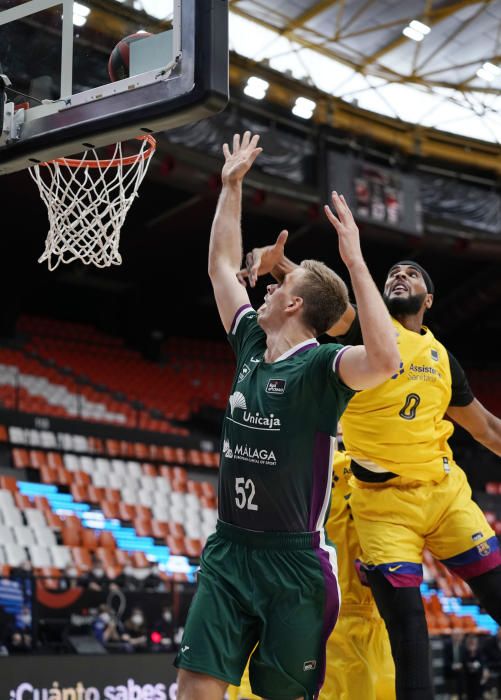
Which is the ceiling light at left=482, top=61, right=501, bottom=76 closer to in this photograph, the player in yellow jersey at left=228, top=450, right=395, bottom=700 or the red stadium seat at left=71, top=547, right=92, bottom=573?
the red stadium seat at left=71, top=547, right=92, bottom=573

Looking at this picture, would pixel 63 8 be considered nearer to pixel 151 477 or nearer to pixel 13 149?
pixel 13 149

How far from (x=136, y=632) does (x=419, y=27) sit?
1520 cm

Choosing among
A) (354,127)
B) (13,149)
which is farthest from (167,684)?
(354,127)

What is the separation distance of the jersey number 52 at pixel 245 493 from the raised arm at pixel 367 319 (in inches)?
23.4

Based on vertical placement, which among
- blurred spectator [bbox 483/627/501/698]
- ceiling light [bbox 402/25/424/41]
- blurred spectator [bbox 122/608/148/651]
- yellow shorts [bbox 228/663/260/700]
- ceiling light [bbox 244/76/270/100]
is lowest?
blurred spectator [bbox 483/627/501/698]

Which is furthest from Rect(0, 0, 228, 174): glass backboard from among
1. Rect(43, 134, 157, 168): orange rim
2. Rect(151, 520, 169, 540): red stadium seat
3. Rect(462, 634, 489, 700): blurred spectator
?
Rect(151, 520, 169, 540): red stadium seat

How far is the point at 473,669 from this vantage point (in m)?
9.29

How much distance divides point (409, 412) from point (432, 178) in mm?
15591

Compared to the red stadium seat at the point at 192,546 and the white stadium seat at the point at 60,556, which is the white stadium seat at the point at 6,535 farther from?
the red stadium seat at the point at 192,546

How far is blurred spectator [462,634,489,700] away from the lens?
30.0 ft

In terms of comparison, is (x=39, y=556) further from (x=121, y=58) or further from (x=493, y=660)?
(x=121, y=58)

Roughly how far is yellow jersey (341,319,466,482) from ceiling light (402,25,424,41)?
16193mm

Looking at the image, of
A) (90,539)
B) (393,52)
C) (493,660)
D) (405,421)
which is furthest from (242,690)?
(393,52)

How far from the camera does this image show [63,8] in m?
5.16
